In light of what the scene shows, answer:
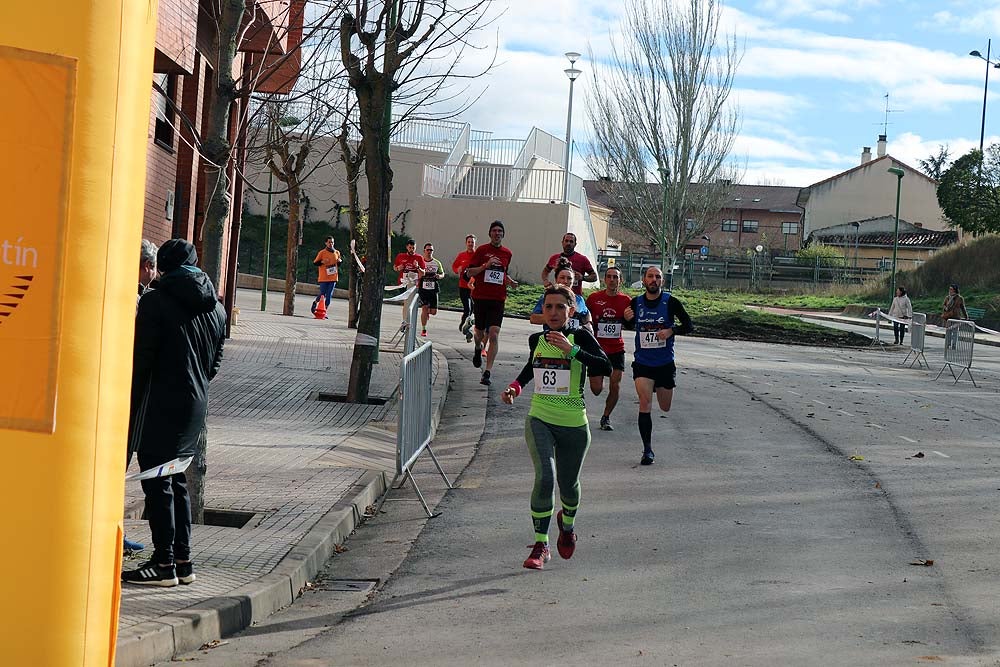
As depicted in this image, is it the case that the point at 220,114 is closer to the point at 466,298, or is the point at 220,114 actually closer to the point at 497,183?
the point at 466,298

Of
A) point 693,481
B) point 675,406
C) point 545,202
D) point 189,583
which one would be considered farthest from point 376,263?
point 545,202

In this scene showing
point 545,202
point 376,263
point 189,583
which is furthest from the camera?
point 545,202

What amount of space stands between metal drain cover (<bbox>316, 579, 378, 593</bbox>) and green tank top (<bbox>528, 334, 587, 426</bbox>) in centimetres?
151

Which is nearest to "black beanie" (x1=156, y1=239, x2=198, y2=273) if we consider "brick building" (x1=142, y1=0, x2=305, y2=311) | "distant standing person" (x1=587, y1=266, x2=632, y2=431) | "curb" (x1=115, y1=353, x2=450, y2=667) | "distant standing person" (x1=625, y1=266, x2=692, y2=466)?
"curb" (x1=115, y1=353, x2=450, y2=667)

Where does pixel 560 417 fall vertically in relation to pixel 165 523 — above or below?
above

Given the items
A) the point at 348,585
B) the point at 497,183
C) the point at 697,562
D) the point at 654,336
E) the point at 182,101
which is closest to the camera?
the point at 348,585

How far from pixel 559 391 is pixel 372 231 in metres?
6.46

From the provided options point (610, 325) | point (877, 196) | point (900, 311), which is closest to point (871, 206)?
point (877, 196)

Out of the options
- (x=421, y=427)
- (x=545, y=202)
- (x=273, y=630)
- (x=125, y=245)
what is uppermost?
(x=545, y=202)

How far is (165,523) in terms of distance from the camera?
246 inches

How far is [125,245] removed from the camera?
3.67m

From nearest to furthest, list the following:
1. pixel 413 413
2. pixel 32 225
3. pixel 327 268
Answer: pixel 32 225 → pixel 413 413 → pixel 327 268

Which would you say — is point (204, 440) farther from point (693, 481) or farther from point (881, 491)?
point (881, 491)

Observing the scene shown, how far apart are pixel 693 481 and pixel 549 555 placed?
286 centimetres
